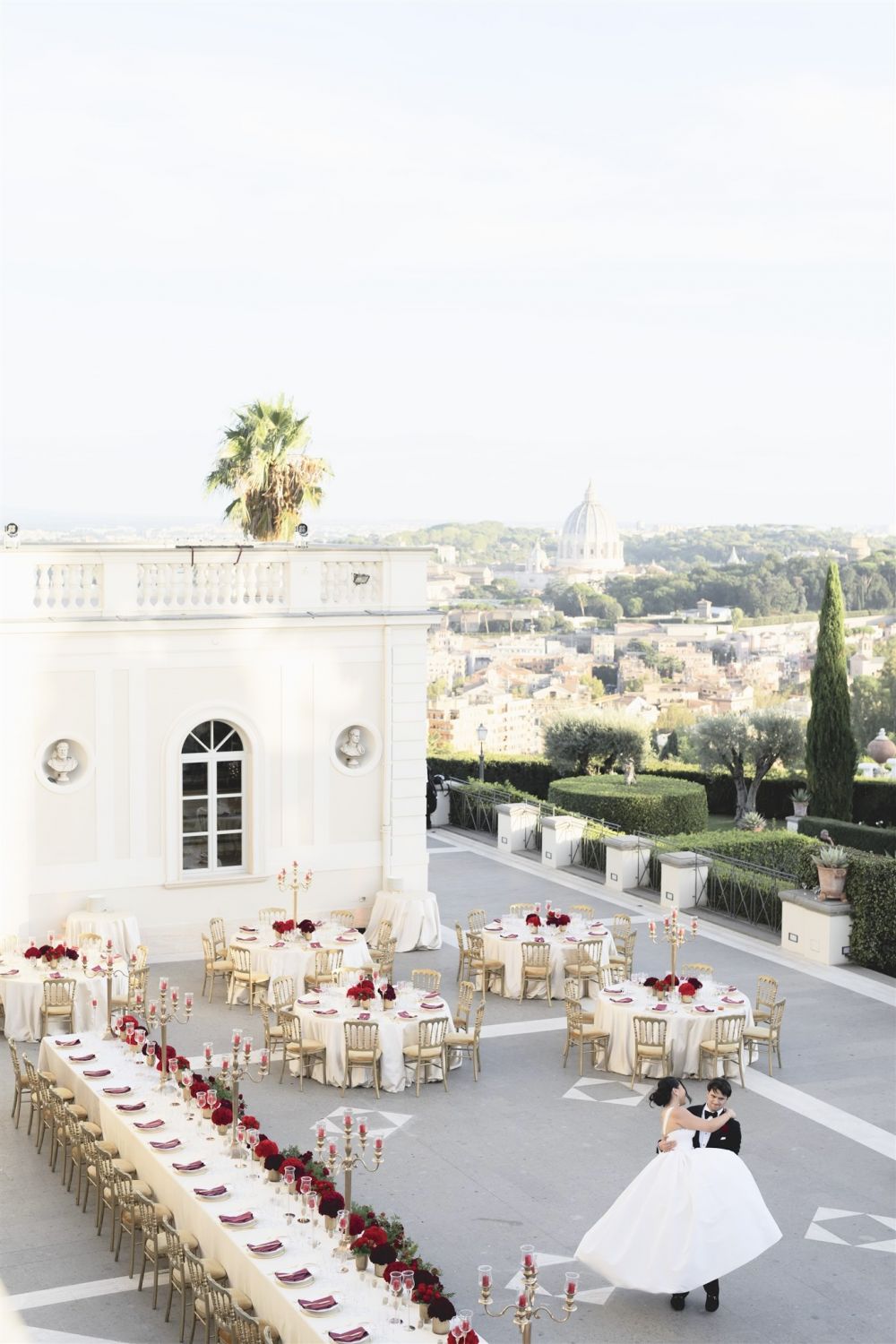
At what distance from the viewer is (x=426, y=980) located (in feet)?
53.6

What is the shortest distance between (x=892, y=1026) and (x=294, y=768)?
26.1 feet

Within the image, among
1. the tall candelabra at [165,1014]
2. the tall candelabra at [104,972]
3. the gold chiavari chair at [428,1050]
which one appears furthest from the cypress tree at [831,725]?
the tall candelabra at [104,972]

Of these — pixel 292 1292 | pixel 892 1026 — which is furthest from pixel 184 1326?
pixel 892 1026

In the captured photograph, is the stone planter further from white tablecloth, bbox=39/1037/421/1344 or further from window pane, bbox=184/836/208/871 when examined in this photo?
white tablecloth, bbox=39/1037/421/1344

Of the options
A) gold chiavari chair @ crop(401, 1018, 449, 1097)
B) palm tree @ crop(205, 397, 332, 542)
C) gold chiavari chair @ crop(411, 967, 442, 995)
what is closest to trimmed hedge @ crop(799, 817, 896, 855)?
palm tree @ crop(205, 397, 332, 542)

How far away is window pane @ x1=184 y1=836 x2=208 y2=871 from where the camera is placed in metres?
19.0

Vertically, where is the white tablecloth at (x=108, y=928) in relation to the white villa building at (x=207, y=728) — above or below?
below

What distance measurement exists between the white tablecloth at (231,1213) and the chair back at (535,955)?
4965 millimetres

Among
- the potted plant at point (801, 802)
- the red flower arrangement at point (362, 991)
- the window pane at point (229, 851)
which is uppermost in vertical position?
the window pane at point (229, 851)

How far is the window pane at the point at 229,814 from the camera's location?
62.8 ft

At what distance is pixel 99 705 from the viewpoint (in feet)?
59.8

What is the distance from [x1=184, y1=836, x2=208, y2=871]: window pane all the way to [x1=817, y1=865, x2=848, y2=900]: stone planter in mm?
7817

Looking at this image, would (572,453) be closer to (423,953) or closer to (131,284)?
(131,284)

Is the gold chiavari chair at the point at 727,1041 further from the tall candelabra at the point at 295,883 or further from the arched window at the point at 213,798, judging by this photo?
the arched window at the point at 213,798
